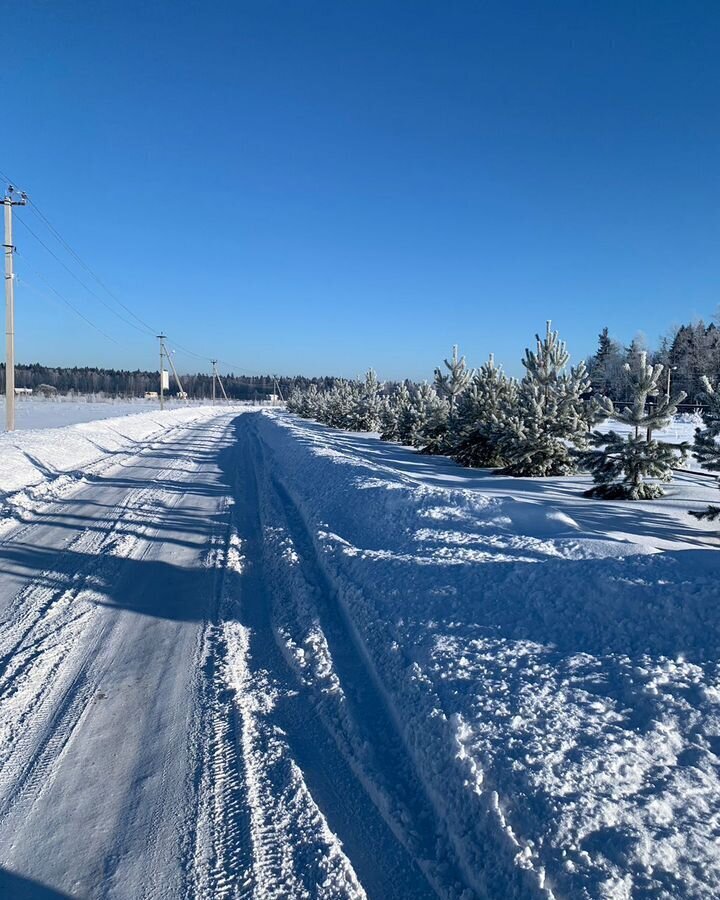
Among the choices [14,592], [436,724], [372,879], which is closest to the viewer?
[372,879]

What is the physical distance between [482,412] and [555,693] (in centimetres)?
1643

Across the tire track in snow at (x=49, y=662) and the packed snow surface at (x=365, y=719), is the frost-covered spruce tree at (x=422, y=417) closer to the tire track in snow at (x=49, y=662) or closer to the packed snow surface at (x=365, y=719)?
the packed snow surface at (x=365, y=719)

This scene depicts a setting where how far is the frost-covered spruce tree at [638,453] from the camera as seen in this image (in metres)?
12.6

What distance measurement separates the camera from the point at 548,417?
16.2 meters

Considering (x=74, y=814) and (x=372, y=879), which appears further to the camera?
(x=74, y=814)

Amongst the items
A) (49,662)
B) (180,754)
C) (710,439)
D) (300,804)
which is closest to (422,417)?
(710,439)

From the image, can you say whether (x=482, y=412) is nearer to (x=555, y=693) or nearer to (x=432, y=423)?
(x=432, y=423)

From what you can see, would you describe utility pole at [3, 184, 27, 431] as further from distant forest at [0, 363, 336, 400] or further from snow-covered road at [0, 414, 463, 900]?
distant forest at [0, 363, 336, 400]

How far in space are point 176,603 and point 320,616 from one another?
165cm

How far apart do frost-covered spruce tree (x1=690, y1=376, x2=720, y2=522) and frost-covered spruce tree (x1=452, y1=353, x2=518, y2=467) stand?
29.0 feet

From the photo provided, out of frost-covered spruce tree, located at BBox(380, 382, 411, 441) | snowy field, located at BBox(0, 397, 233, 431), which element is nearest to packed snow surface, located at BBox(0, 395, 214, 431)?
snowy field, located at BBox(0, 397, 233, 431)

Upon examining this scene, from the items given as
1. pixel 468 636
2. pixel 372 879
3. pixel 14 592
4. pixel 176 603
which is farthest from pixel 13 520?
pixel 372 879

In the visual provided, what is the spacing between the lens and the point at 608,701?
12.8ft

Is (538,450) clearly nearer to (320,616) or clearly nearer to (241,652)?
(320,616)
